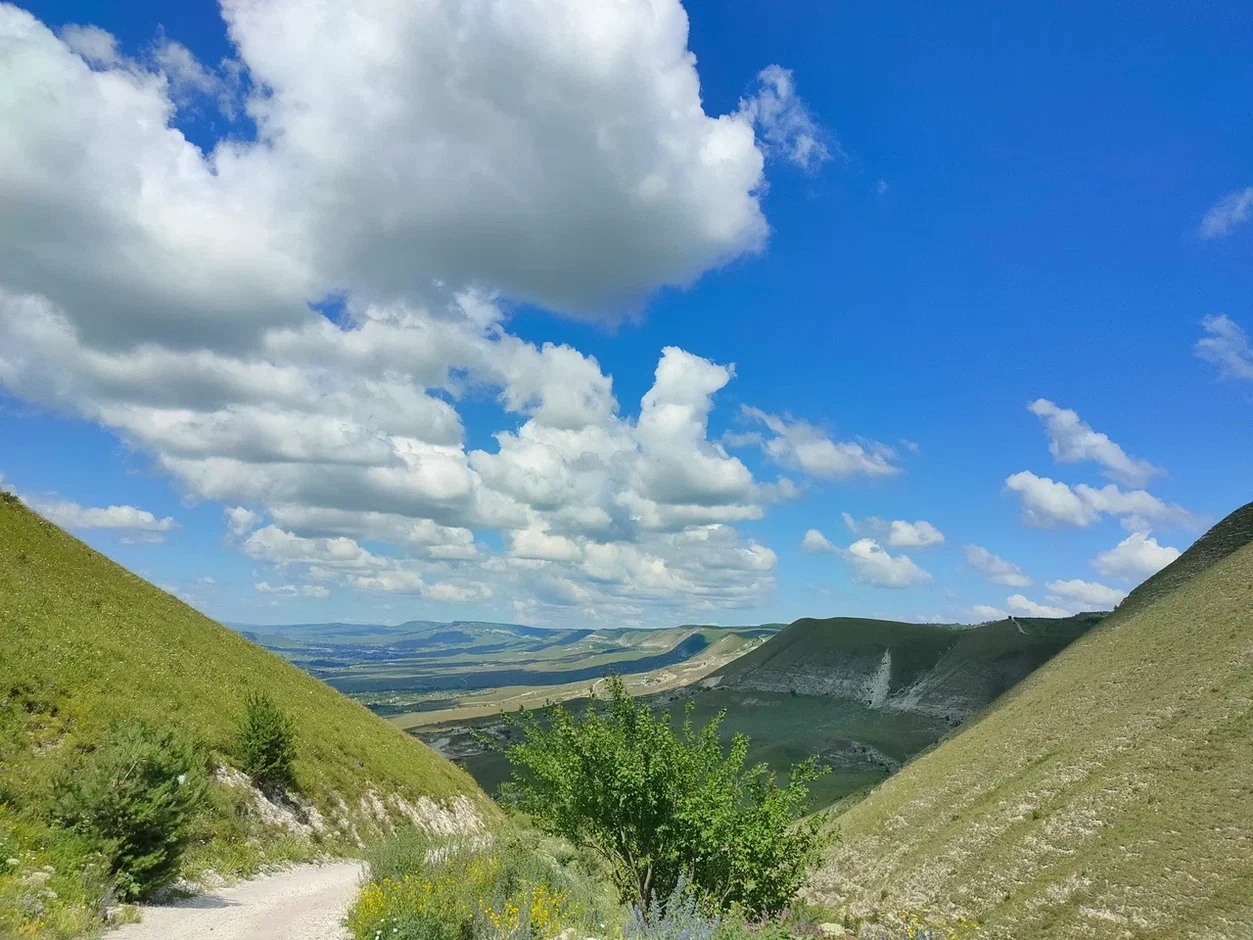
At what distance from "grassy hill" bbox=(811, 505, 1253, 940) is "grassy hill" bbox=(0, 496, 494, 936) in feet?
116

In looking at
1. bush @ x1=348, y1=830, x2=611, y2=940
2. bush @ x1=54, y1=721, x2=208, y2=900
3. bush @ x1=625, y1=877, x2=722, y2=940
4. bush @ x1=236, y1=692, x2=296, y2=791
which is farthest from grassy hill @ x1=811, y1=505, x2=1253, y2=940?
→ bush @ x1=54, y1=721, x2=208, y2=900

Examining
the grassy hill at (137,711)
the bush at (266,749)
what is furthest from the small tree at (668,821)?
the bush at (266,749)

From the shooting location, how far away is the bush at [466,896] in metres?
10.8

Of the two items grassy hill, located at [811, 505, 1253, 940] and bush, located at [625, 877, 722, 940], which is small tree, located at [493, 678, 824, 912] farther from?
grassy hill, located at [811, 505, 1253, 940]

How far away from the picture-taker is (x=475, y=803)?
147 ft

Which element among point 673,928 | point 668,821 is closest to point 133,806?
point 673,928

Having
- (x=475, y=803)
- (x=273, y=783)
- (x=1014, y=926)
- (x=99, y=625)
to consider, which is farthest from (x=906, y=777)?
(x=99, y=625)

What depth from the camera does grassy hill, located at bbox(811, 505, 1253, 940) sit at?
1609 inches

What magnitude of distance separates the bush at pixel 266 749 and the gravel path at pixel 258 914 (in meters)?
8.33

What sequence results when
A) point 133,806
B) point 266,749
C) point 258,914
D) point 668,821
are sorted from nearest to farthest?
point 133,806 → point 258,914 → point 668,821 → point 266,749

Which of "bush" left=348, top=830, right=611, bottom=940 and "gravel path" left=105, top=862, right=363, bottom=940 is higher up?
"bush" left=348, top=830, right=611, bottom=940

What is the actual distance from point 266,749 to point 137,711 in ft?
16.5

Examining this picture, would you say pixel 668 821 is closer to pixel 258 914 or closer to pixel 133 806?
pixel 258 914

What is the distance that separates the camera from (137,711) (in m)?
24.3
